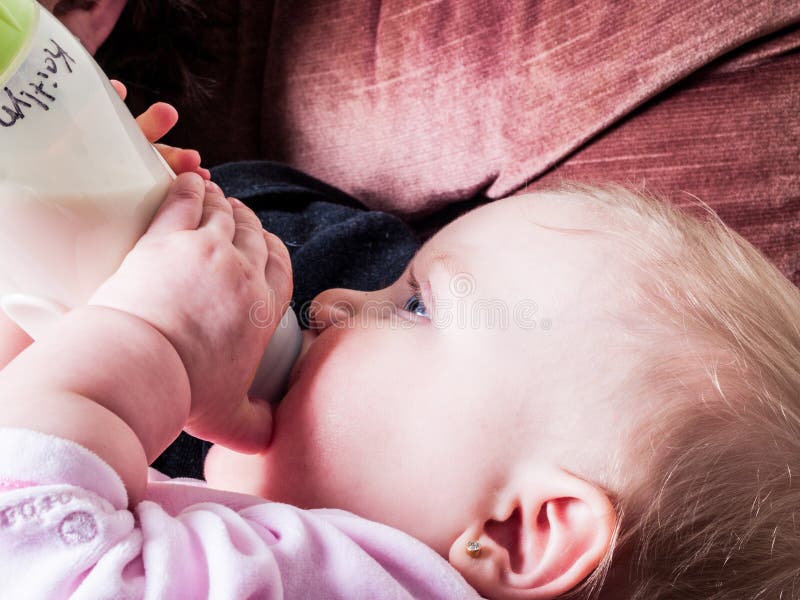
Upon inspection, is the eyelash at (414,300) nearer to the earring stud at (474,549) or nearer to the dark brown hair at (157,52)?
the earring stud at (474,549)

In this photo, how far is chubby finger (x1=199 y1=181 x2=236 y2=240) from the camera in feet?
2.08

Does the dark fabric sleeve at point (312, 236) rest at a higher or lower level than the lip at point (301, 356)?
lower

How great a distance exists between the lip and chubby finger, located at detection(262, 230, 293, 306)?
0.24 ft

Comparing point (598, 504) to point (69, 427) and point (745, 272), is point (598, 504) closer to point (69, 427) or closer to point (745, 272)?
point (745, 272)

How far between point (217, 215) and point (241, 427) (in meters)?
0.18

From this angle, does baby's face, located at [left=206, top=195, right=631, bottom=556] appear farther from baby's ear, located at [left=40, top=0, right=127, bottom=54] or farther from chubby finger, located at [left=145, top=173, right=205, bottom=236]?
baby's ear, located at [left=40, top=0, right=127, bottom=54]

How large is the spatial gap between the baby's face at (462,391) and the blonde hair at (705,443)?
3 centimetres

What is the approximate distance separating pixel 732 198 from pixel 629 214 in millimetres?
296

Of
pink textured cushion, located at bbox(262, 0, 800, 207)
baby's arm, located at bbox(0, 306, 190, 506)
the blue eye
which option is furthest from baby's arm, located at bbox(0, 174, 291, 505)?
pink textured cushion, located at bbox(262, 0, 800, 207)

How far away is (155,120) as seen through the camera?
805mm

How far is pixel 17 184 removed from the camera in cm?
47

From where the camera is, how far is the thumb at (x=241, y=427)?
652mm

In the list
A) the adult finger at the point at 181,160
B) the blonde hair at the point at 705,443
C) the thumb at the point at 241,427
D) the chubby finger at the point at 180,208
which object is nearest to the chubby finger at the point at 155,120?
the adult finger at the point at 181,160

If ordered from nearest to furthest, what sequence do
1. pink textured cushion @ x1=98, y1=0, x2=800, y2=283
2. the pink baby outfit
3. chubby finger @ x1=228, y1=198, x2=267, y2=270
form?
the pink baby outfit
chubby finger @ x1=228, y1=198, x2=267, y2=270
pink textured cushion @ x1=98, y1=0, x2=800, y2=283
